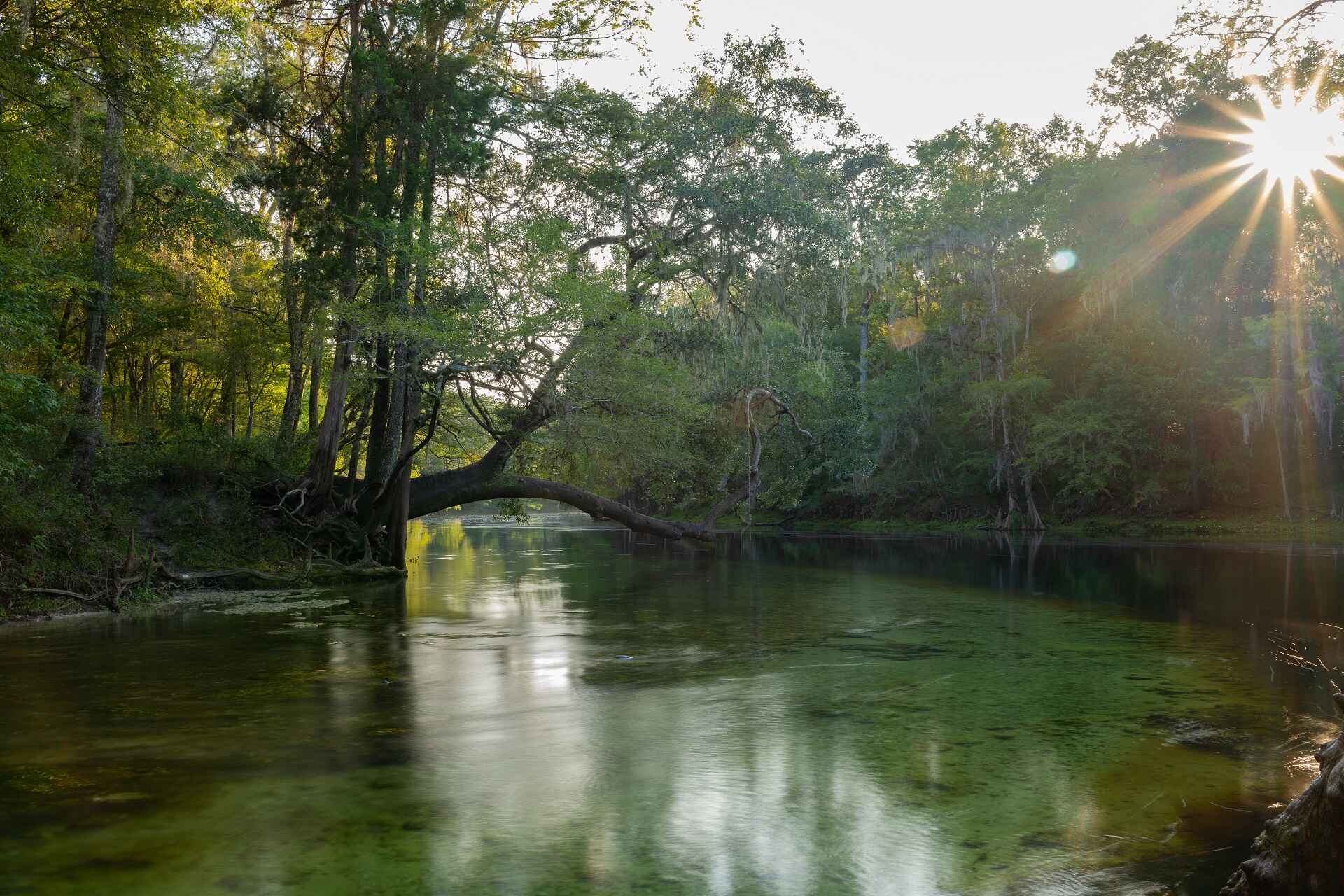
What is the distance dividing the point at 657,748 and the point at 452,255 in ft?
40.7

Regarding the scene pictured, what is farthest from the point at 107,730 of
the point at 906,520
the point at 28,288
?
the point at 906,520

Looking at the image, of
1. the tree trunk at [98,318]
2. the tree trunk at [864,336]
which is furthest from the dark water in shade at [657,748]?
the tree trunk at [864,336]

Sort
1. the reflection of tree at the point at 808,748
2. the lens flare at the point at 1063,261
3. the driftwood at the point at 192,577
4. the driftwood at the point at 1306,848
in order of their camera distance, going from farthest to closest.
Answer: the lens flare at the point at 1063,261 → the driftwood at the point at 192,577 → the reflection of tree at the point at 808,748 → the driftwood at the point at 1306,848

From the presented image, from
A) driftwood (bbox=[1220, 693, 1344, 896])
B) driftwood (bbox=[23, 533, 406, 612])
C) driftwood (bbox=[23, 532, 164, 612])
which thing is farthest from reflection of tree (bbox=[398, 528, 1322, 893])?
driftwood (bbox=[23, 532, 164, 612])

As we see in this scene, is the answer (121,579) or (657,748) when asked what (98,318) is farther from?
(657,748)

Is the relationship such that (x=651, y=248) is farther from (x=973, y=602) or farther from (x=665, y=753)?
(x=665, y=753)

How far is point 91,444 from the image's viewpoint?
15.2m

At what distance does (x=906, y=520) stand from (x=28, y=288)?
3729 cm

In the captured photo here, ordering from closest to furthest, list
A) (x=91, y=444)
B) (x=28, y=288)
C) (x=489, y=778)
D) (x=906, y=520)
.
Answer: (x=489, y=778) → (x=28, y=288) → (x=91, y=444) → (x=906, y=520)

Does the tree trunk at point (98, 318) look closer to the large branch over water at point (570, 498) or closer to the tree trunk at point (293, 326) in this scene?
the tree trunk at point (293, 326)

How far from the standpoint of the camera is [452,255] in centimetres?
1720

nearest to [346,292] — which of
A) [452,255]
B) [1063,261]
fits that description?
[452,255]

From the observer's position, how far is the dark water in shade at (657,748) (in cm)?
461

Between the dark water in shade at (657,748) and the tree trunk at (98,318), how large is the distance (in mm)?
3385
